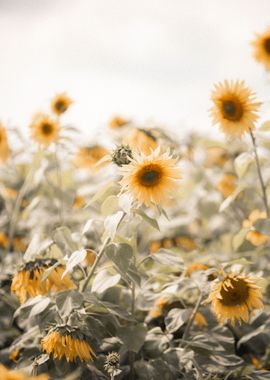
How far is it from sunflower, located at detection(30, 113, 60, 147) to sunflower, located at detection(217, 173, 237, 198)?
120 cm

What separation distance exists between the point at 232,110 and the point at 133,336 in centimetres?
94

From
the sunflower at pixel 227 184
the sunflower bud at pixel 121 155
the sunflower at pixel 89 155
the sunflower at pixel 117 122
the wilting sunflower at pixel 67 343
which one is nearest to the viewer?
the wilting sunflower at pixel 67 343

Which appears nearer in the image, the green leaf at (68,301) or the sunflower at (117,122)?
the green leaf at (68,301)

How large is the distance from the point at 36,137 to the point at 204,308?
1338mm

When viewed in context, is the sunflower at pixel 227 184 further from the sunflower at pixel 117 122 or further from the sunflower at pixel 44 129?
the sunflower at pixel 44 129

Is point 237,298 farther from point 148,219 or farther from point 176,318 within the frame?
point 148,219

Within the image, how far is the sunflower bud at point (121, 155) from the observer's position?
1772 millimetres

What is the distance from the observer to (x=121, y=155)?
1.78 m

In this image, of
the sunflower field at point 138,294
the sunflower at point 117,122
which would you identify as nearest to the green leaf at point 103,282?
the sunflower field at point 138,294

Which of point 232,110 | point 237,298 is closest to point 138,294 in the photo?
point 237,298

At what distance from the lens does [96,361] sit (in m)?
1.83

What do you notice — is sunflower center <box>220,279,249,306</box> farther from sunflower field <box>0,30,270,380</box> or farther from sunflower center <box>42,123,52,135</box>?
sunflower center <box>42,123,52,135</box>

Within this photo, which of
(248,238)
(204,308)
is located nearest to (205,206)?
(248,238)

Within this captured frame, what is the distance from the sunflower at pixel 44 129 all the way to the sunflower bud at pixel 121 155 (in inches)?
46.4
